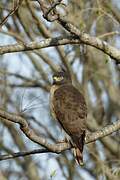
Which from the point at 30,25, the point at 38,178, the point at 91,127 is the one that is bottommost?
the point at 38,178

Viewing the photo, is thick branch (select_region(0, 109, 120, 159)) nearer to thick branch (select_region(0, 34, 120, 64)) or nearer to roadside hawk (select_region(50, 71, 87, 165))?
roadside hawk (select_region(50, 71, 87, 165))

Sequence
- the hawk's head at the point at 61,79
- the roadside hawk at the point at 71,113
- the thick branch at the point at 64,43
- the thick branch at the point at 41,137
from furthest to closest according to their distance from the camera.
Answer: the hawk's head at the point at 61,79
the roadside hawk at the point at 71,113
the thick branch at the point at 64,43
the thick branch at the point at 41,137

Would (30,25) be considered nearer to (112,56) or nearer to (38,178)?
(38,178)

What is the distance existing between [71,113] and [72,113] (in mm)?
10

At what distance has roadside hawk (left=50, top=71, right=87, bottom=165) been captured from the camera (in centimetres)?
591

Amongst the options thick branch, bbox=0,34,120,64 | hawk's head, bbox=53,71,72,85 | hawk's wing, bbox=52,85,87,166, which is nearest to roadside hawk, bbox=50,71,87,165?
hawk's wing, bbox=52,85,87,166

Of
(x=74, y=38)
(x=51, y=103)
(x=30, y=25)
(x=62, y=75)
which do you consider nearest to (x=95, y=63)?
(x=30, y=25)

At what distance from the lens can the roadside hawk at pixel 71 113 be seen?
591cm

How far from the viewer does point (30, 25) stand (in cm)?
953

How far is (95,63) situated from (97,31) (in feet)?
2.04

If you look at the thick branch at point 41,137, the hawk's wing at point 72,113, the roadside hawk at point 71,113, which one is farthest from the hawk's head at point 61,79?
the thick branch at point 41,137

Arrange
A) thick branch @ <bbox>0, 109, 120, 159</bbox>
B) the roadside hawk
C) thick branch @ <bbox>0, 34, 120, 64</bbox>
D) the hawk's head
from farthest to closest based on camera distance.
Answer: the hawk's head, the roadside hawk, thick branch @ <bbox>0, 34, 120, 64</bbox>, thick branch @ <bbox>0, 109, 120, 159</bbox>

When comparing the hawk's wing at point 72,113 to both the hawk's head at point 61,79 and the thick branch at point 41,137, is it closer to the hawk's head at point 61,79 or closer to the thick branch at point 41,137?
the thick branch at point 41,137

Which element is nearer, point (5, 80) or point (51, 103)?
point (51, 103)
